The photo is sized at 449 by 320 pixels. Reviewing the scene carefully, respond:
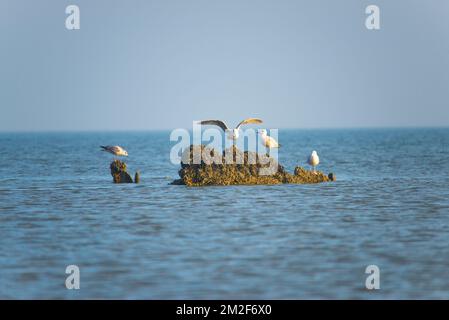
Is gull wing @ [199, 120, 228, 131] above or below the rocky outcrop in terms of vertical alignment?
above

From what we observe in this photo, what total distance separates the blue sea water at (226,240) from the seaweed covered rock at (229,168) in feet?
2.52

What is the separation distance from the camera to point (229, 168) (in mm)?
→ 35062

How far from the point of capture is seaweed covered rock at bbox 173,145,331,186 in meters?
34.1

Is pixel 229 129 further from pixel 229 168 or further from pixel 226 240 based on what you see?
pixel 226 240

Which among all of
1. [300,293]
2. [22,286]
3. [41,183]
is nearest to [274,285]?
[300,293]

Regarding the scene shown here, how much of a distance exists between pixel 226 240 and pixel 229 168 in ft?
42.4

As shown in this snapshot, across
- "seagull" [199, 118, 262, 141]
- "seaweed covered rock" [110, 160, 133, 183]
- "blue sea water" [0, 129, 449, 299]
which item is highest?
"seagull" [199, 118, 262, 141]

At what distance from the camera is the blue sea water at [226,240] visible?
16922mm

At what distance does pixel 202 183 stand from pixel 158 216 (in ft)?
27.3

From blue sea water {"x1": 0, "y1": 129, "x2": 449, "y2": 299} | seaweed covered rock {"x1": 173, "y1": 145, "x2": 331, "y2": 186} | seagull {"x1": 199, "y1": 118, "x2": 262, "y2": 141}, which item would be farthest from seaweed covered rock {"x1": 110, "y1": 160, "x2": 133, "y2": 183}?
seagull {"x1": 199, "y1": 118, "x2": 262, "y2": 141}

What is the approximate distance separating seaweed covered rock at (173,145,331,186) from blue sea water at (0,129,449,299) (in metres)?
0.77

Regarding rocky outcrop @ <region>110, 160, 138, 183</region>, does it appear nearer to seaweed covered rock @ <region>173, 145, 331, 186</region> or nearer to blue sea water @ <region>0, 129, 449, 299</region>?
blue sea water @ <region>0, 129, 449, 299</region>

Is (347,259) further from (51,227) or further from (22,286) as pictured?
(51,227)

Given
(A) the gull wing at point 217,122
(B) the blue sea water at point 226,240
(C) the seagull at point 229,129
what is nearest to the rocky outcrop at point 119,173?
(B) the blue sea water at point 226,240
